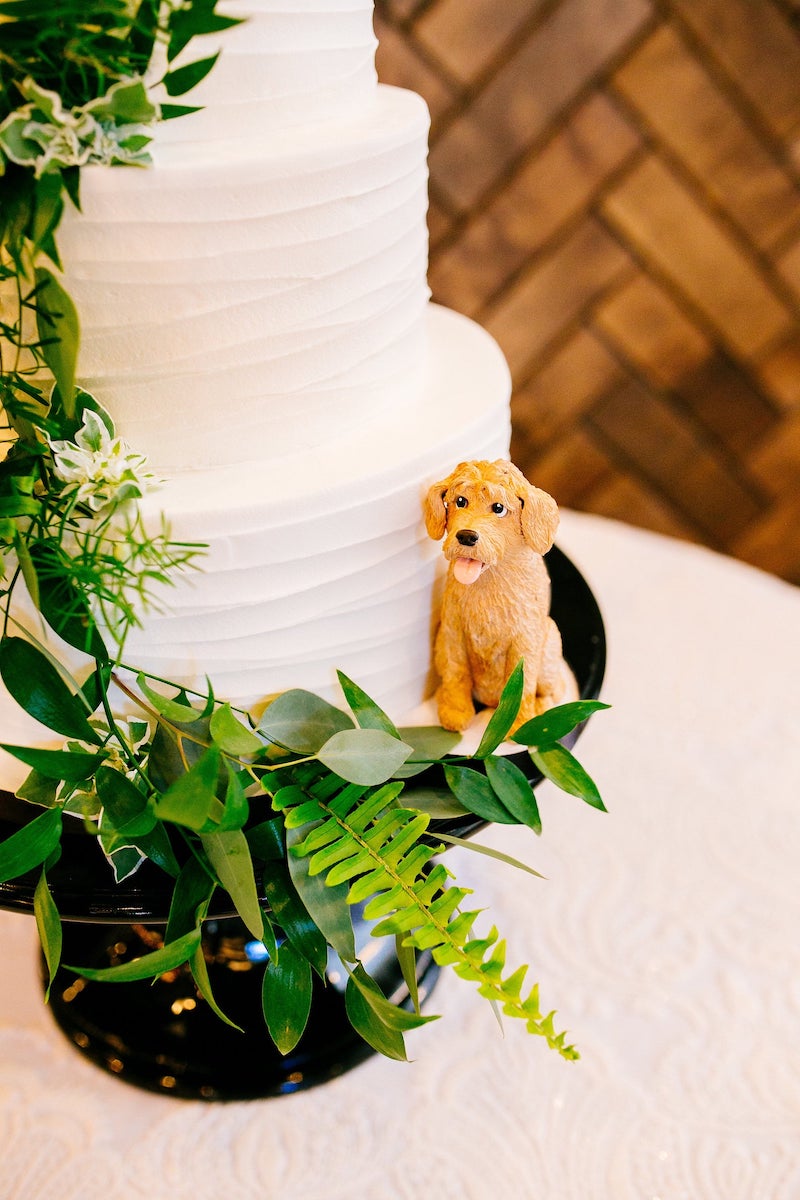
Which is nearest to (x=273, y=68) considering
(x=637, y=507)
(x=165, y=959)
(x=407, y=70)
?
(x=165, y=959)

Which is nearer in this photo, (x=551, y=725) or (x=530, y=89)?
(x=551, y=725)

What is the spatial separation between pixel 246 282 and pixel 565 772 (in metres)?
0.49

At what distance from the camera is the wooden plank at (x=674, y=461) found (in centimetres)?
208

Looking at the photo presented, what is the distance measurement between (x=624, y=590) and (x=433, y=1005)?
2.91ft

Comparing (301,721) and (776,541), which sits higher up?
(301,721)

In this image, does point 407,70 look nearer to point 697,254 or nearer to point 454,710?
point 697,254

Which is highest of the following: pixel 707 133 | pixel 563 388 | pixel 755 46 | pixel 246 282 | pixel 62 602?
pixel 755 46

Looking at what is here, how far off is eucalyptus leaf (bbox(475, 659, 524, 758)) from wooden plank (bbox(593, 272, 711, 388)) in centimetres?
143

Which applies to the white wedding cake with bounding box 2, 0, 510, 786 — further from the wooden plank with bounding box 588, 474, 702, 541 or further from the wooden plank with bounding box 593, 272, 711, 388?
the wooden plank with bounding box 588, 474, 702, 541

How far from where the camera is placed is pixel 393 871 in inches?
27.5

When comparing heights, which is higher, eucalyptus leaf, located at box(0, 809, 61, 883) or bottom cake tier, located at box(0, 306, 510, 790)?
bottom cake tier, located at box(0, 306, 510, 790)

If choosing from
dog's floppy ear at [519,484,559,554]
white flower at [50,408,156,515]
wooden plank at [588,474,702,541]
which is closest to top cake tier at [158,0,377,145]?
white flower at [50,408,156,515]

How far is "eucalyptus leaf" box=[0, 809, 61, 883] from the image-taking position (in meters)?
0.71

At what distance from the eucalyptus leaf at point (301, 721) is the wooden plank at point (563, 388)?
1428 mm
